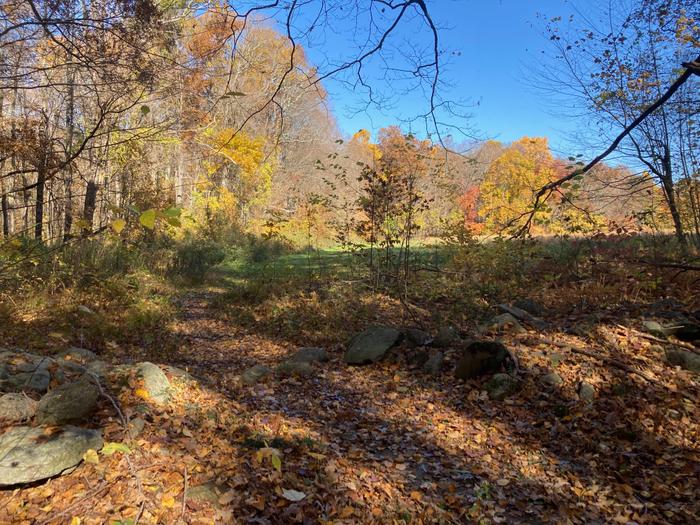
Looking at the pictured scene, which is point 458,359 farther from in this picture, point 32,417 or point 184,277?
point 184,277

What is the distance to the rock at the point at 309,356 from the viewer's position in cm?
617

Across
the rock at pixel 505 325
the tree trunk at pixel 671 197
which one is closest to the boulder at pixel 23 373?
the rock at pixel 505 325

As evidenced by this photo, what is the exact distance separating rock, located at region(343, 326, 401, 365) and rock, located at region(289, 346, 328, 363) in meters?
0.33

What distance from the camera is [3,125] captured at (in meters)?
8.20

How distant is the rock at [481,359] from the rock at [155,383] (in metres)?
3.26

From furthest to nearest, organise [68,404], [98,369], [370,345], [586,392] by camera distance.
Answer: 1. [370,345]
2. [586,392]
3. [98,369]
4. [68,404]

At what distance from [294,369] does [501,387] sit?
2.49 metres

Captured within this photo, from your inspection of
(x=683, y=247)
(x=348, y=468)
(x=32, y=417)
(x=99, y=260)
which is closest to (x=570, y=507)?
(x=348, y=468)

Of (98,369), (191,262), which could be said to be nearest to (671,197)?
(98,369)

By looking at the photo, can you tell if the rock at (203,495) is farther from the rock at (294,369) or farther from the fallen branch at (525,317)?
the fallen branch at (525,317)

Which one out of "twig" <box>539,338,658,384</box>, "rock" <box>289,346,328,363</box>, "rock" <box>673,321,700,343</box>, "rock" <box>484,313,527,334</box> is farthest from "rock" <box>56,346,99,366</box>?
"rock" <box>673,321,700,343</box>

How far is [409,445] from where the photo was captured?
4.02 meters

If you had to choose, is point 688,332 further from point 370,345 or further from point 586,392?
point 370,345

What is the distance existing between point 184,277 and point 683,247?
35.6ft
